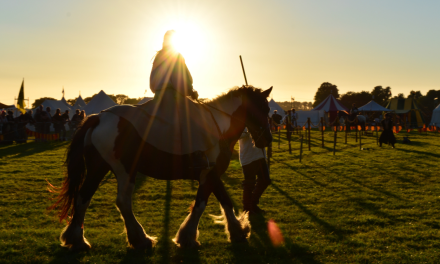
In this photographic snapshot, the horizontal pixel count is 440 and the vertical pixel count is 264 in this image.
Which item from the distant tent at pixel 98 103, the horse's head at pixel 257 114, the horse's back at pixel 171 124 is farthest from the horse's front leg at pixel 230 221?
the distant tent at pixel 98 103

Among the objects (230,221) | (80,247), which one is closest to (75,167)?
(80,247)

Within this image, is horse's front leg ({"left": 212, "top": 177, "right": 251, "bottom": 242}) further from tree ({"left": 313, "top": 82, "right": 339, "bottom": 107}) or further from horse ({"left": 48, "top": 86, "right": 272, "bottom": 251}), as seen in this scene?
tree ({"left": 313, "top": 82, "right": 339, "bottom": 107})

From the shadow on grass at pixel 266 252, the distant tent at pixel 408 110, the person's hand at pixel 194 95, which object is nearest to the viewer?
the shadow on grass at pixel 266 252

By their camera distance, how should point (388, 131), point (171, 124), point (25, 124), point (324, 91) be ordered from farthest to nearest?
point (324, 91), point (25, 124), point (388, 131), point (171, 124)

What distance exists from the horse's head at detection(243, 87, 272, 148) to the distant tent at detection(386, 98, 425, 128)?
140 ft

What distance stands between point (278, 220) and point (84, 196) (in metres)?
3.23

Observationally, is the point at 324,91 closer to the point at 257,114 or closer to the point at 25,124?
the point at 25,124

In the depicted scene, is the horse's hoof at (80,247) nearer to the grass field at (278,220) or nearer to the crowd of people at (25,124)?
the grass field at (278,220)

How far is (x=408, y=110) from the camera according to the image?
152 ft

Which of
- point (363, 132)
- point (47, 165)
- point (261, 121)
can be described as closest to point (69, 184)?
point (261, 121)

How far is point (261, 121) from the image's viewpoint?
200 inches

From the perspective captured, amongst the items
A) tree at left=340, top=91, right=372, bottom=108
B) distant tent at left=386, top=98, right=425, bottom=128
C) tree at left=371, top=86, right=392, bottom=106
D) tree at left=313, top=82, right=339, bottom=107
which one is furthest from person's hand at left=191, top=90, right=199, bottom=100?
tree at left=371, top=86, right=392, bottom=106

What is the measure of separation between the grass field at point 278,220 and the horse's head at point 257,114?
1446mm

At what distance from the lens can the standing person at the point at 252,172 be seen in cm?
610
